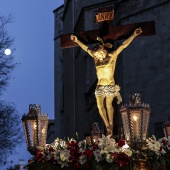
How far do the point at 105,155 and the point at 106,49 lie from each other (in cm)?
243

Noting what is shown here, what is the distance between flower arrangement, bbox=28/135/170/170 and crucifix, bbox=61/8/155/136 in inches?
42.4

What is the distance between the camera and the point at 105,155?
8.34 m

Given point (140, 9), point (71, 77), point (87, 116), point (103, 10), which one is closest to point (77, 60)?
point (71, 77)

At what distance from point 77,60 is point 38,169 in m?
35.5

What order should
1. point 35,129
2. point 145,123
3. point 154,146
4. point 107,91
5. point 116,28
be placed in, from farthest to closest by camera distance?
point 116,28 < point 107,91 < point 35,129 < point 145,123 < point 154,146

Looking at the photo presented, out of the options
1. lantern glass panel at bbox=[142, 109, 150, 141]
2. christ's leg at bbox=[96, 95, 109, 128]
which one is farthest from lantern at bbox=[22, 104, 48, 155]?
lantern glass panel at bbox=[142, 109, 150, 141]

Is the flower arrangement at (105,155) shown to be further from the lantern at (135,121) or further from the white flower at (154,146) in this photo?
the lantern at (135,121)

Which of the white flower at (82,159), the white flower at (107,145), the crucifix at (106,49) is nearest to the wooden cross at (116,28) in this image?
the crucifix at (106,49)

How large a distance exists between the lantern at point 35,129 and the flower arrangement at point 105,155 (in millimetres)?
643

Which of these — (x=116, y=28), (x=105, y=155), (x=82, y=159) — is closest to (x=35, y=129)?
(x=82, y=159)

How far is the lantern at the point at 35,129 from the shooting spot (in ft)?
30.7

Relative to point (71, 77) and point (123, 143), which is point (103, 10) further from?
point (71, 77)

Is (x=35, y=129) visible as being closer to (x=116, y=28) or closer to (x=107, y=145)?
(x=107, y=145)

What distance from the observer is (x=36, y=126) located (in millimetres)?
9383
